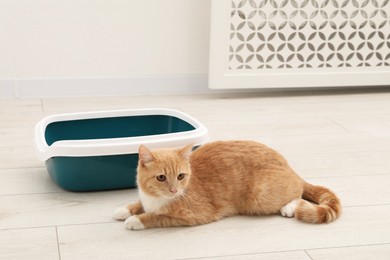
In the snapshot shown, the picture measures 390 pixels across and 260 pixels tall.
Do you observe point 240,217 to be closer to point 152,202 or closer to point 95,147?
point 152,202

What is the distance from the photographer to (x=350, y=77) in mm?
2721

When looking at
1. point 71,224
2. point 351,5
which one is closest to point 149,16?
point 351,5

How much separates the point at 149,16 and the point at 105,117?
0.84 meters

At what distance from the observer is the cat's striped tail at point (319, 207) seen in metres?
1.49

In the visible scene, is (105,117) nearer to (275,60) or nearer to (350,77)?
(275,60)

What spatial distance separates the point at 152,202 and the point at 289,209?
0.33 metres

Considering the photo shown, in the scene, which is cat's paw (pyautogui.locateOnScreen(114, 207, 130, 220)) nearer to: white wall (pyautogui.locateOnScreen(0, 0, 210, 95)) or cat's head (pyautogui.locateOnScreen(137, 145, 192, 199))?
cat's head (pyautogui.locateOnScreen(137, 145, 192, 199))

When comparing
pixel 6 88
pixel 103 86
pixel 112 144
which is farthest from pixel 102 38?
pixel 112 144

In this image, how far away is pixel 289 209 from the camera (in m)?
1.52

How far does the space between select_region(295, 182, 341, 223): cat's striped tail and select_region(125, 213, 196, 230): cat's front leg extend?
266mm

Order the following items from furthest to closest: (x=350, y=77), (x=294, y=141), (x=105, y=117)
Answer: (x=350, y=77) → (x=294, y=141) → (x=105, y=117)

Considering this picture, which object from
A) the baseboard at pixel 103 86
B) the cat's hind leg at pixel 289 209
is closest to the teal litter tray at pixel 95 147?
the cat's hind leg at pixel 289 209

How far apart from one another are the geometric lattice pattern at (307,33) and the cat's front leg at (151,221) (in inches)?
49.2

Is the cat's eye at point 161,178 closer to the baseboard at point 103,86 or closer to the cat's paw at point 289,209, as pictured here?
the cat's paw at point 289,209
